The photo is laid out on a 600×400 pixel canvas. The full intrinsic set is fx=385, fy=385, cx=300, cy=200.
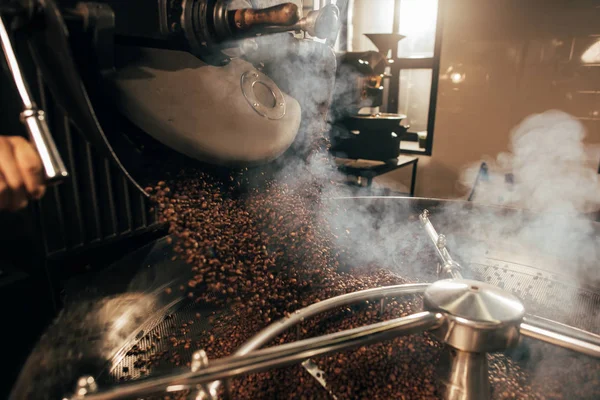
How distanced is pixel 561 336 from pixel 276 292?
0.69 m

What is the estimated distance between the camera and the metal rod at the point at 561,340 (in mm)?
608

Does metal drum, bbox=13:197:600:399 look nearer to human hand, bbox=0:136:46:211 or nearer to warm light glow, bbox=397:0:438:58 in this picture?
human hand, bbox=0:136:46:211

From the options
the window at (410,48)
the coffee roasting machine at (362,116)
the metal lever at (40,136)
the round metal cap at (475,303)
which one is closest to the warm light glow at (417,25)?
the window at (410,48)

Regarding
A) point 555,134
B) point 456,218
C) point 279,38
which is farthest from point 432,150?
point 279,38

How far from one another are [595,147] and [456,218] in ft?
12.4

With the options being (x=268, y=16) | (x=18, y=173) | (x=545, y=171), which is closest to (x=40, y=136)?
(x=18, y=173)

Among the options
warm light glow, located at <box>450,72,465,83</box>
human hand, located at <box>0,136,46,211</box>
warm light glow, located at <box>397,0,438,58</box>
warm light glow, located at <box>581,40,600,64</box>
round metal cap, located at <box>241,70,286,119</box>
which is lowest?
human hand, located at <box>0,136,46,211</box>

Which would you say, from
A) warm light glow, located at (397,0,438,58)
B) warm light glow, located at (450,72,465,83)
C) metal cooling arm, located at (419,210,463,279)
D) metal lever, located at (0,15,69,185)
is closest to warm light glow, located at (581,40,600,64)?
warm light glow, located at (450,72,465,83)

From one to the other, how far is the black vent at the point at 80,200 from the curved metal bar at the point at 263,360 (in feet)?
2.39

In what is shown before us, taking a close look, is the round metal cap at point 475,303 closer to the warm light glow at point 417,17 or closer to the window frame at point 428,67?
the window frame at point 428,67

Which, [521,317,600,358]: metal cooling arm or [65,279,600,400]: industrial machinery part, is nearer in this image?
[65,279,600,400]: industrial machinery part

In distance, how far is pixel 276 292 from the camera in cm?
112

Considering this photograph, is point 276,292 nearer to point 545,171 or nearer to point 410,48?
point 545,171

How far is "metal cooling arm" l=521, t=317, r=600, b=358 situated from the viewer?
0.61 m
